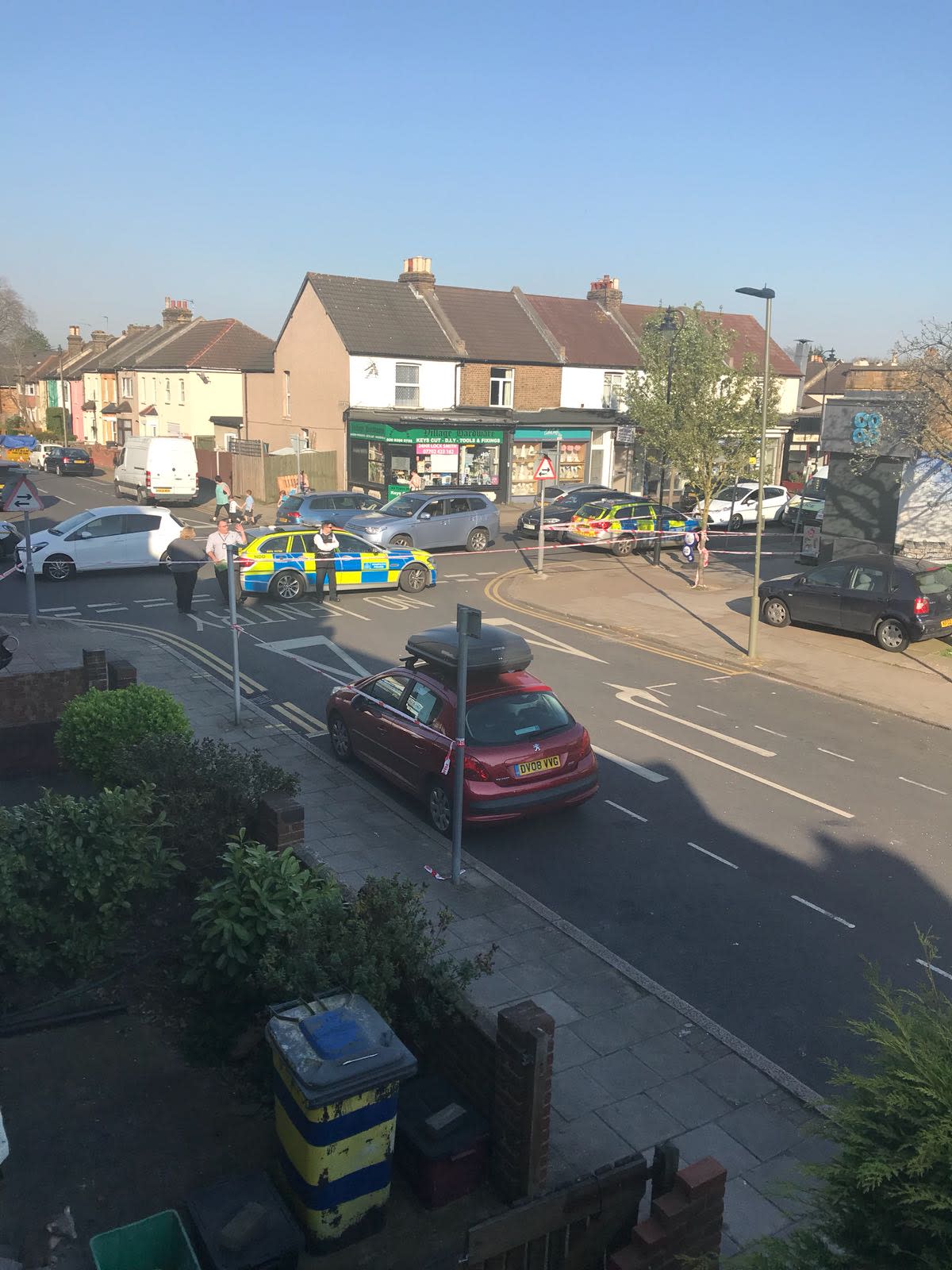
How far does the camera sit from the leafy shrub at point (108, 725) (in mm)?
9953

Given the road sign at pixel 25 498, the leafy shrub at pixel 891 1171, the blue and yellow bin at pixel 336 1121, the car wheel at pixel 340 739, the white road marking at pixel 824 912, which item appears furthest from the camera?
the road sign at pixel 25 498

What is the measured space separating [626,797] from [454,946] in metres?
3.76

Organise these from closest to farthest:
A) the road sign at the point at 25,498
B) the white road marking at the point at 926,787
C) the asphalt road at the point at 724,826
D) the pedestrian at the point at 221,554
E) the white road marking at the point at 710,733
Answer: the asphalt road at the point at 724,826, the white road marking at the point at 926,787, the white road marking at the point at 710,733, the road sign at the point at 25,498, the pedestrian at the point at 221,554

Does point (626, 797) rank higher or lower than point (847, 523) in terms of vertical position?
lower

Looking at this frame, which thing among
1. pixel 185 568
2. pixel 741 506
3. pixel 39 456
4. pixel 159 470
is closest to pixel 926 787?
pixel 185 568

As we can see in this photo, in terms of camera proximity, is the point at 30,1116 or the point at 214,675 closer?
the point at 30,1116

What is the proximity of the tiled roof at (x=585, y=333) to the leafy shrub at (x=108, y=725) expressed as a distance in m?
35.2

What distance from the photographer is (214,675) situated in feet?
50.7

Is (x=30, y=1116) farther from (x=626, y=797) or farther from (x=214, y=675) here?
(x=214, y=675)

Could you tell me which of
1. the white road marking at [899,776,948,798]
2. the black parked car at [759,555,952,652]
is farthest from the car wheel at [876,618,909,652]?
the white road marking at [899,776,948,798]

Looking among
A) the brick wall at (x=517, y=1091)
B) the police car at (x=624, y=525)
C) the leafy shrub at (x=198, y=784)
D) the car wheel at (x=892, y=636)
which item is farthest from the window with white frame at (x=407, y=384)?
the brick wall at (x=517, y=1091)

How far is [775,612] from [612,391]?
26377 mm

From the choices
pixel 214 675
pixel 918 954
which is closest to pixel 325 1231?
pixel 918 954

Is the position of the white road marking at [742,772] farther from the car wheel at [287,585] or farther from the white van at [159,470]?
the white van at [159,470]
